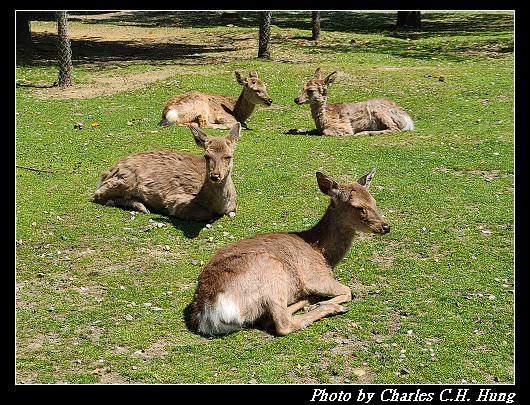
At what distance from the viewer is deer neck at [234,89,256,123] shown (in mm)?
14828

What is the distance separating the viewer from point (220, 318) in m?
6.00

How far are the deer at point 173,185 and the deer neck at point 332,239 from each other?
2368 mm

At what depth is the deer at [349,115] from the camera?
46.8ft

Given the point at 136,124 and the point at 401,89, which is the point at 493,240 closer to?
the point at 136,124

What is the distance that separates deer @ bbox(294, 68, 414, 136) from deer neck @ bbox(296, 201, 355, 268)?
24.2 feet

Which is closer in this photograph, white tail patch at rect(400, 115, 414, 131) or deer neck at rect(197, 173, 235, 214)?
deer neck at rect(197, 173, 235, 214)

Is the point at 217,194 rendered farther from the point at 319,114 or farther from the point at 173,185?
the point at 319,114

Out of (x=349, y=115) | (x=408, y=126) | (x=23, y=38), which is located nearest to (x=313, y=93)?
(x=349, y=115)

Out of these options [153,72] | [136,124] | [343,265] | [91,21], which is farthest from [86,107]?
[91,21]

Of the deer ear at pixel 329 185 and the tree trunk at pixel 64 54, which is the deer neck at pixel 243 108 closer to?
the tree trunk at pixel 64 54

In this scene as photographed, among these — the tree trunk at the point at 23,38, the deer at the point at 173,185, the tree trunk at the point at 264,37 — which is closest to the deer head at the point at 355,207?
the deer at the point at 173,185

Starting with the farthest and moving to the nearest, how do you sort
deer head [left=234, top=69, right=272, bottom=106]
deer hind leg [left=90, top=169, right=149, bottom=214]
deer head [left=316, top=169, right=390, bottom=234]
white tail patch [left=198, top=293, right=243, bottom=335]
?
deer head [left=234, top=69, right=272, bottom=106], deer hind leg [left=90, top=169, right=149, bottom=214], deer head [left=316, top=169, right=390, bottom=234], white tail patch [left=198, top=293, right=243, bottom=335]

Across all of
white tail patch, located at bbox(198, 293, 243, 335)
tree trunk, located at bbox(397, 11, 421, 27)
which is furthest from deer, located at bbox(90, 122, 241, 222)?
tree trunk, located at bbox(397, 11, 421, 27)

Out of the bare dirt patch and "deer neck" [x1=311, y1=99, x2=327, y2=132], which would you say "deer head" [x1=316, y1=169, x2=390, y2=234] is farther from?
the bare dirt patch
